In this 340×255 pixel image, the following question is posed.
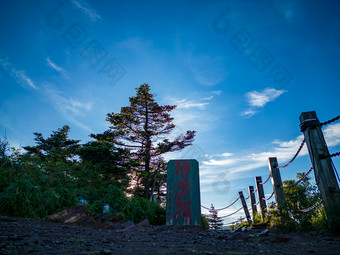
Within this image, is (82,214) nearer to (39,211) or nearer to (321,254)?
(39,211)

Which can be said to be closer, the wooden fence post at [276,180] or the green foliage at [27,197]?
the green foliage at [27,197]

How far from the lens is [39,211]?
5242 millimetres

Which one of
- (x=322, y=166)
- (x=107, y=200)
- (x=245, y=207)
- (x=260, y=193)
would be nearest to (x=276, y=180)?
A: (x=260, y=193)

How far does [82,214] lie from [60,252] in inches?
127

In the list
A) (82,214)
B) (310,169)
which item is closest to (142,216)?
(82,214)

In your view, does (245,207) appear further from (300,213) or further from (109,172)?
(109,172)

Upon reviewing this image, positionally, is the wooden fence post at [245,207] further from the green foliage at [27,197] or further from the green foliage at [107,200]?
the green foliage at [27,197]

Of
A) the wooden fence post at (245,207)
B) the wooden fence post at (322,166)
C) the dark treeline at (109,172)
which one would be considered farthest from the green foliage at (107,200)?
the wooden fence post at (322,166)

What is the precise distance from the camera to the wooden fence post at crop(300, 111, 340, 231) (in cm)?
306

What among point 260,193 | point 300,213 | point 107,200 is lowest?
point 300,213

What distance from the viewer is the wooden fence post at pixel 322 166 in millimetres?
3064

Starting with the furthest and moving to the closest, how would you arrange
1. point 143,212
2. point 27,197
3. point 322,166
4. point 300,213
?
point 143,212 < point 27,197 < point 300,213 < point 322,166

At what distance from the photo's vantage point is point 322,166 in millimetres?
3480

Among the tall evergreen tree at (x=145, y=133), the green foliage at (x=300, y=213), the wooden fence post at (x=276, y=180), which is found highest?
the tall evergreen tree at (x=145, y=133)
